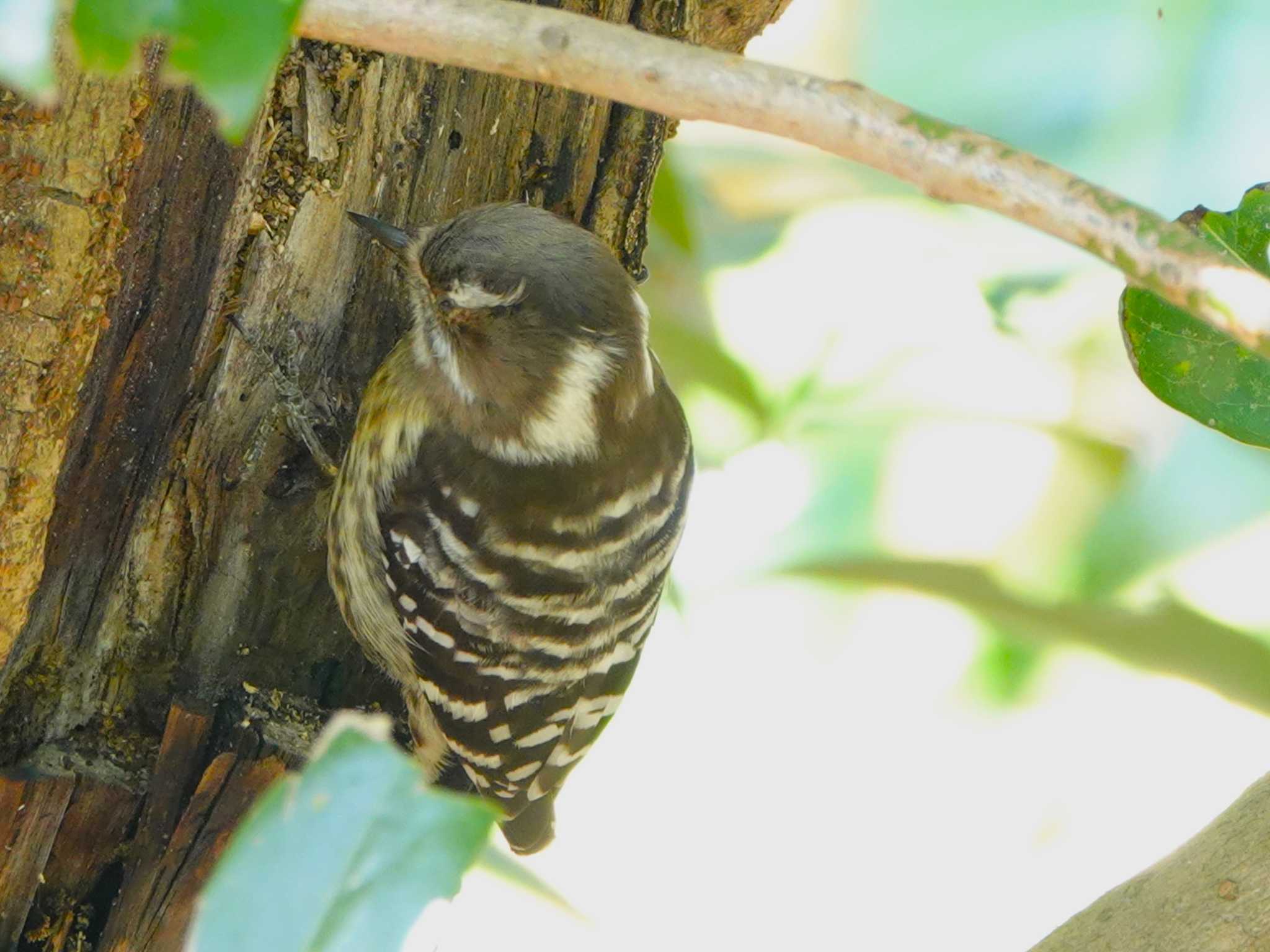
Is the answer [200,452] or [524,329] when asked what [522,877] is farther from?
[524,329]

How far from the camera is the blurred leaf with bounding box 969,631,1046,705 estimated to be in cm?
307

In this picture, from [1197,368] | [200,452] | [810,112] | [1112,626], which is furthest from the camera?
[1112,626]

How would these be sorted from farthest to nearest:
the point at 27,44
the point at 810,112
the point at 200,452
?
the point at 200,452 < the point at 810,112 < the point at 27,44

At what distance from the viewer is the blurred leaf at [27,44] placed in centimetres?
59

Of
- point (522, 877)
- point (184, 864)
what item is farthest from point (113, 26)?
point (522, 877)

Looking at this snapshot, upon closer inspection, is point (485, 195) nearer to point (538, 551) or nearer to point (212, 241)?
point (212, 241)

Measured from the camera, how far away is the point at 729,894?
3.30m

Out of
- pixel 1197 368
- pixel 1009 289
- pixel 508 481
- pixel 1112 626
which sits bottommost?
pixel 1112 626

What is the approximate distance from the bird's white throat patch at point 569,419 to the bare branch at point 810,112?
766mm

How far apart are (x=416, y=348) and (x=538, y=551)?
1.10ft

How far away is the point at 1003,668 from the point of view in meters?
3.11

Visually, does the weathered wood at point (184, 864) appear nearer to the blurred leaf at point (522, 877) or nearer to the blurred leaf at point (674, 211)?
the blurred leaf at point (522, 877)

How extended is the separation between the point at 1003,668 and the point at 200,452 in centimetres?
204

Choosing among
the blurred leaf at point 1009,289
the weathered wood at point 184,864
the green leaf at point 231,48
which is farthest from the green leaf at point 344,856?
the blurred leaf at point 1009,289
